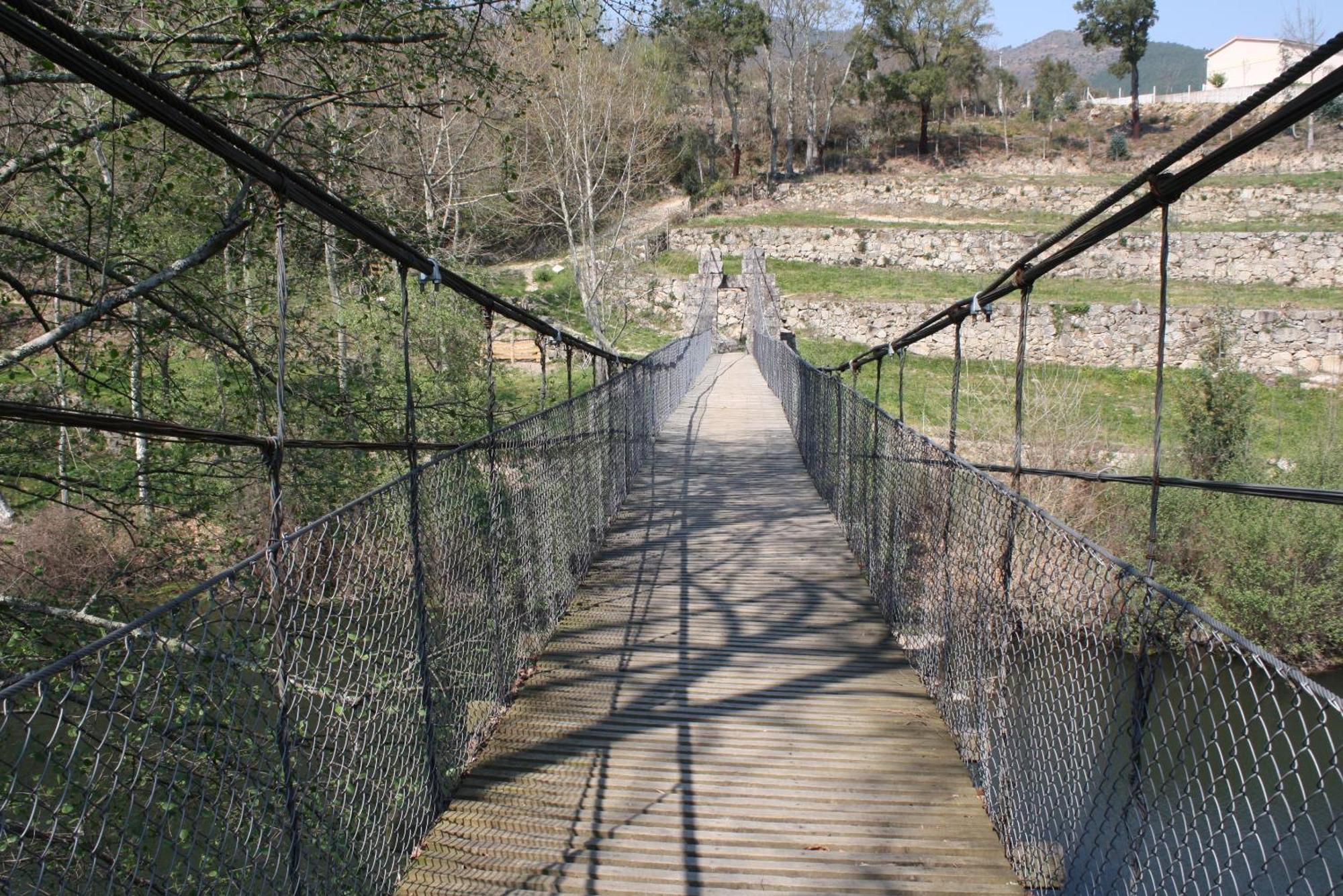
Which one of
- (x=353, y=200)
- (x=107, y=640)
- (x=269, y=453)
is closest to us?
(x=107, y=640)

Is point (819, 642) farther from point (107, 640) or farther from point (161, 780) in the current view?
point (107, 640)

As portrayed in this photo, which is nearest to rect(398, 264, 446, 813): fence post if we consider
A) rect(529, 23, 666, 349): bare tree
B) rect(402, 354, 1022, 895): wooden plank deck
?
rect(402, 354, 1022, 895): wooden plank deck

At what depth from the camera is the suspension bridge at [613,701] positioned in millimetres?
1672

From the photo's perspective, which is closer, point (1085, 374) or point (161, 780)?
point (161, 780)

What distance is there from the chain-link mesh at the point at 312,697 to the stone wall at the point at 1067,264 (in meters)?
22.8

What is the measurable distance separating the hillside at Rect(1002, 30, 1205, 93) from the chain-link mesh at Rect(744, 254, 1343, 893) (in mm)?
123410

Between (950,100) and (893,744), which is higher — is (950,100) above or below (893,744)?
above

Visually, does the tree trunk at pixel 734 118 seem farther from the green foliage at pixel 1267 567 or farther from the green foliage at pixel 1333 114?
the green foliage at pixel 1267 567

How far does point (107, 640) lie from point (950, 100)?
156ft

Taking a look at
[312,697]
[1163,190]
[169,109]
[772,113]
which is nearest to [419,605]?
[312,697]

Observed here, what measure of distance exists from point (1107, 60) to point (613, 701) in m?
180

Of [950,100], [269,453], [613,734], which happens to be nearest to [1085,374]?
[613,734]

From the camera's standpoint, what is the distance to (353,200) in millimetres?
4969

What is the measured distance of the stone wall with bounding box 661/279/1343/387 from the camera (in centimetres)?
1828
